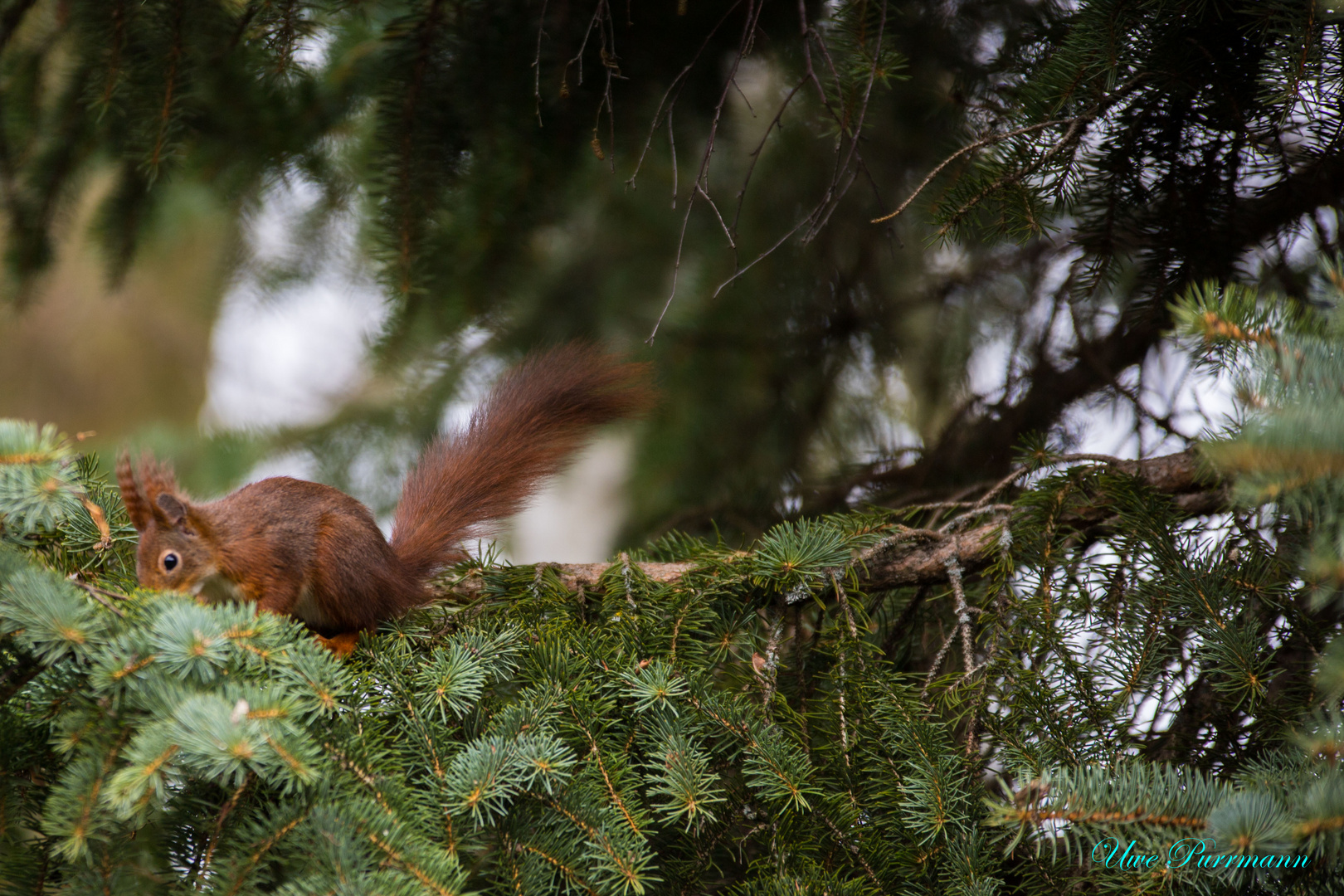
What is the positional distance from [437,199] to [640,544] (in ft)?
2.71

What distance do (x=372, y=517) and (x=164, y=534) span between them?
0.91 feet

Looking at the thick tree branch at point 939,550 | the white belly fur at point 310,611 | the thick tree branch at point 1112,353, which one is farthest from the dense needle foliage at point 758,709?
the thick tree branch at point 1112,353

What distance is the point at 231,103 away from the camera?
1493 mm

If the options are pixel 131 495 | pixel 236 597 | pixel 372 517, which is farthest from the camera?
pixel 372 517

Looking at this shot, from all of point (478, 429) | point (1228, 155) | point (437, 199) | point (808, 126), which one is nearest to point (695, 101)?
point (808, 126)

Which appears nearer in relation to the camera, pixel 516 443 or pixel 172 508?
pixel 172 508

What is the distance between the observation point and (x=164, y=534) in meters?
1.07

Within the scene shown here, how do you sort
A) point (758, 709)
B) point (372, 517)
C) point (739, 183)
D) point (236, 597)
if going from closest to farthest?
point (758, 709) < point (236, 597) < point (372, 517) < point (739, 183)

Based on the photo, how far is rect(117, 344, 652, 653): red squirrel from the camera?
110cm

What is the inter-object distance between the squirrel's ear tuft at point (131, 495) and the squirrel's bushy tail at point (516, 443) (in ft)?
1.07

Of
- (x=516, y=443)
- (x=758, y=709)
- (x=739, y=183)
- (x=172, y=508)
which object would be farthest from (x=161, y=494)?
(x=739, y=183)

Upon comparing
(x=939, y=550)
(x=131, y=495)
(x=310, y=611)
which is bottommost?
(x=939, y=550)

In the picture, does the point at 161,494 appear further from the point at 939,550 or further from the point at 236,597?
the point at 939,550

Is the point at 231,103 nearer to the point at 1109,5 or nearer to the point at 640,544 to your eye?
the point at 640,544
